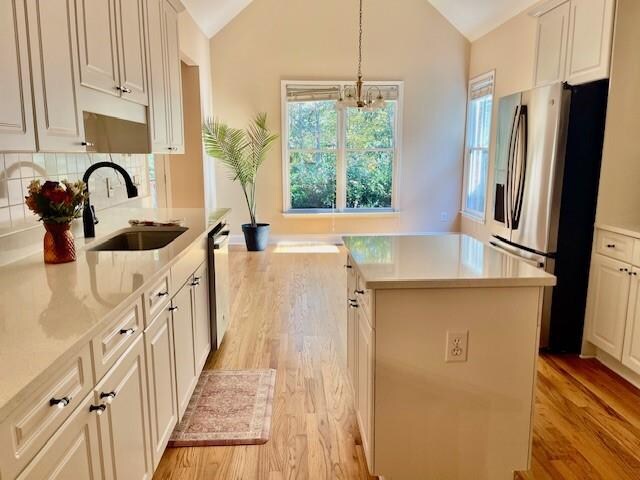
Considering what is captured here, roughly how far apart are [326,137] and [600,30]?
4.01 m

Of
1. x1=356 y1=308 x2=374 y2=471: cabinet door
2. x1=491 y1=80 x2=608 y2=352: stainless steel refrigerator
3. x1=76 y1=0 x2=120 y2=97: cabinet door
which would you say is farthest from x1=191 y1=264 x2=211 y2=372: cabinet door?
x1=491 y1=80 x2=608 y2=352: stainless steel refrigerator

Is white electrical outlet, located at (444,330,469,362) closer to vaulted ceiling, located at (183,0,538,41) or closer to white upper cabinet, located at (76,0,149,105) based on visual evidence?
white upper cabinet, located at (76,0,149,105)

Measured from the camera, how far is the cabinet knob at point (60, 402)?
3.60 ft

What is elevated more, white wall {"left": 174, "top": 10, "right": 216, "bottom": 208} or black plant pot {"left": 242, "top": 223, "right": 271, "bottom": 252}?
white wall {"left": 174, "top": 10, "right": 216, "bottom": 208}

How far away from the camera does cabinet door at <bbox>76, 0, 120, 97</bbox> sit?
191 cm

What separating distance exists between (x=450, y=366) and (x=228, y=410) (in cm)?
133

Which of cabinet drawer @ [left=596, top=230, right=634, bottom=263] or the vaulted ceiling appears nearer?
cabinet drawer @ [left=596, top=230, right=634, bottom=263]

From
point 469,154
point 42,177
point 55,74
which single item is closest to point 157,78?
point 42,177

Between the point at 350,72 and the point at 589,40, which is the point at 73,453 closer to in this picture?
the point at 589,40

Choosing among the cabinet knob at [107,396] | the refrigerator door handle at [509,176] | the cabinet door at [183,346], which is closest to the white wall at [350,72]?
the refrigerator door handle at [509,176]

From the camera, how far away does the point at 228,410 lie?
2.57 metres

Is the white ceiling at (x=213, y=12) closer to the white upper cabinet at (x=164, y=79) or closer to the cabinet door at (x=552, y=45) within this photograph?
the white upper cabinet at (x=164, y=79)

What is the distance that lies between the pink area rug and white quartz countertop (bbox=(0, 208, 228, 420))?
3.05ft

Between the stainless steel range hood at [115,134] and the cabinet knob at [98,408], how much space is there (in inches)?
55.8
